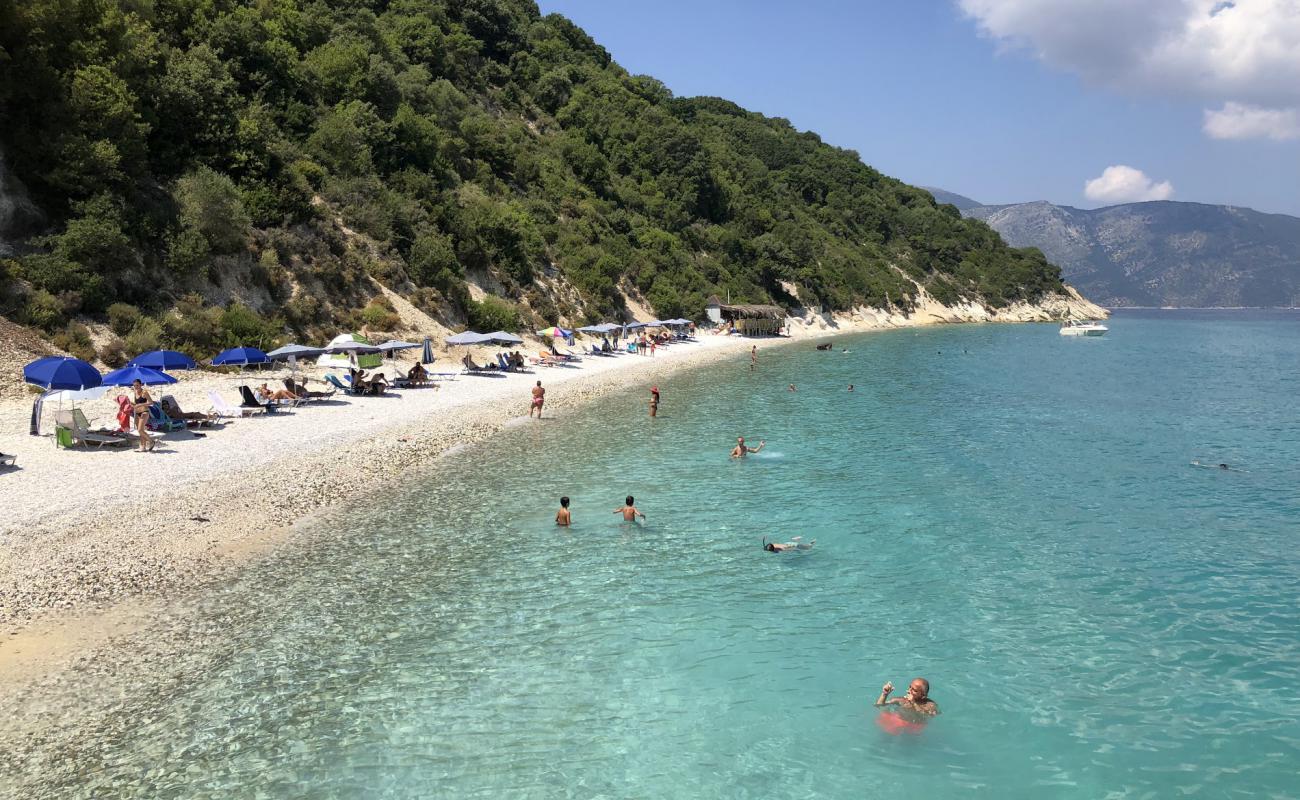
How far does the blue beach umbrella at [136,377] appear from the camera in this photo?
18.0 metres

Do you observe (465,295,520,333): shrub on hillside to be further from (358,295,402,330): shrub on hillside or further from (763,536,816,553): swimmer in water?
(763,536,816,553): swimmer in water

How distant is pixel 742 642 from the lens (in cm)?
988

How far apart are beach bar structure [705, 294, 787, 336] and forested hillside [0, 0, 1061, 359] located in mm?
2250

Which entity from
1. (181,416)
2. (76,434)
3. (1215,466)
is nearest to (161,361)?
(181,416)

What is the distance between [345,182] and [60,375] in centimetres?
2700

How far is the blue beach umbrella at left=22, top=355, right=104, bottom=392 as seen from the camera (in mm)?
16656

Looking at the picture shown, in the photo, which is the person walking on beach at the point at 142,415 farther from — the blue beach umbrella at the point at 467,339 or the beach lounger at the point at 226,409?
the blue beach umbrella at the point at 467,339

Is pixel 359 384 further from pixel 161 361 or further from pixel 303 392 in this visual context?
pixel 161 361

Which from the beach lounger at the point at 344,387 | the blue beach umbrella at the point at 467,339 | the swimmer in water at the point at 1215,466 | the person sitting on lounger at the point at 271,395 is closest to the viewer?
the swimmer in water at the point at 1215,466

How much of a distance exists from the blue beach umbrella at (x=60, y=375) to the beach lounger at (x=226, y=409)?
3.64m

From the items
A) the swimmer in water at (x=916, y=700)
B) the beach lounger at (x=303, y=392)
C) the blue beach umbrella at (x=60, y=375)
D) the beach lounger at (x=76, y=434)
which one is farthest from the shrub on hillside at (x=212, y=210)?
the swimmer in water at (x=916, y=700)

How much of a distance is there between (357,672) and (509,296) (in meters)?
41.3

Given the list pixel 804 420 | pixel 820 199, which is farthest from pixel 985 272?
pixel 804 420

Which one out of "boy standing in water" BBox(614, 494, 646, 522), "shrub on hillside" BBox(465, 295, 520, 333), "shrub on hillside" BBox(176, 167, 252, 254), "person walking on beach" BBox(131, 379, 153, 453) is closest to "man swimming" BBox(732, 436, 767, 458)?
"boy standing in water" BBox(614, 494, 646, 522)
